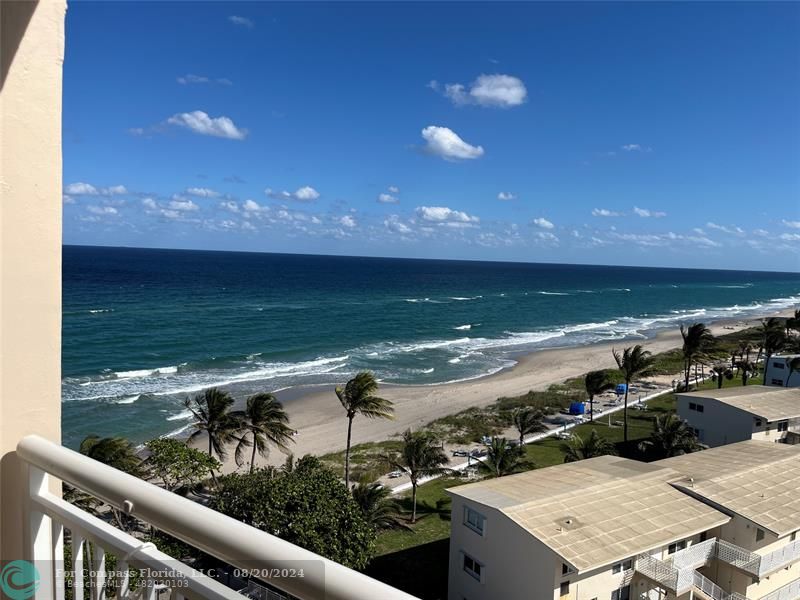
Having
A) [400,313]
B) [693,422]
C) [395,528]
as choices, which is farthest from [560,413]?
[400,313]

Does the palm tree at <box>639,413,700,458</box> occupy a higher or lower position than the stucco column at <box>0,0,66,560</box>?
lower

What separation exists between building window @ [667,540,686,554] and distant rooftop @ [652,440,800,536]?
5.25 ft

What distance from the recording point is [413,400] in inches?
1436

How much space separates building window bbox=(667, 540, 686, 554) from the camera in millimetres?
13117

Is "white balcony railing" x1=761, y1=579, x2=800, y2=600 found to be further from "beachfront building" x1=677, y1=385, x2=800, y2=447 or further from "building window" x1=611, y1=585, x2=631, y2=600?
"beachfront building" x1=677, y1=385, x2=800, y2=447

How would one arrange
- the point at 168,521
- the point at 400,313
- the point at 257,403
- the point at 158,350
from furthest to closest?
the point at 400,313, the point at 158,350, the point at 257,403, the point at 168,521

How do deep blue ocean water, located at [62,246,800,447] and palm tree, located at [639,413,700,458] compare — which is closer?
palm tree, located at [639,413,700,458]

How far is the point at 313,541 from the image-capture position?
13.2 meters

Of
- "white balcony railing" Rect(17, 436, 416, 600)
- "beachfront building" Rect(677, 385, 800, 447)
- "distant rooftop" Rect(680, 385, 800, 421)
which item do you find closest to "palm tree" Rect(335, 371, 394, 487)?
"beachfront building" Rect(677, 385, 800, 447)

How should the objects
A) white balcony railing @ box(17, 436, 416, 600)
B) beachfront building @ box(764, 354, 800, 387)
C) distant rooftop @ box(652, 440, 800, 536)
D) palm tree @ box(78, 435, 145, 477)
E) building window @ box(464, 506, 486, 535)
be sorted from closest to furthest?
white balcony railing @ box(17, 436, 416, 600), building window @ box(464, 506, 486, 535), distant rooftop @ box(652, 440, 800, 536), palm tree @ box(78, 435, 145, 477), beachfront building @ box(764, 354, 800, 387)

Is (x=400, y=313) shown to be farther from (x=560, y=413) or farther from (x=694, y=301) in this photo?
(x=694, y=301)

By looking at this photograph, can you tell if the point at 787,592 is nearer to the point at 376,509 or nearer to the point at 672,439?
the point at 672,439

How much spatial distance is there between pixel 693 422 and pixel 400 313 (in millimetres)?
50974

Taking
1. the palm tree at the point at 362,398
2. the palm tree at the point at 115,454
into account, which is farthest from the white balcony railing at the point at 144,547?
the palm tree at the point at 362,398
